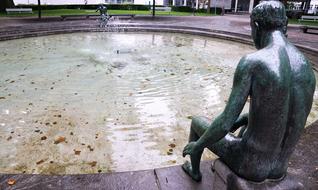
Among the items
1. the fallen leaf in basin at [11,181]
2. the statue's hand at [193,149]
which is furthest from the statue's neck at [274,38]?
the fallen leaf in basin at [11,181]

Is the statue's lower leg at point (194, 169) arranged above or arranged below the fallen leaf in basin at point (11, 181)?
above

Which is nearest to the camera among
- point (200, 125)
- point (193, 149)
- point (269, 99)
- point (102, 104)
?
point (269, 99)

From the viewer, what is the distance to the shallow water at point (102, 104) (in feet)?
12.9

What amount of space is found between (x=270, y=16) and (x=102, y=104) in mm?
4320

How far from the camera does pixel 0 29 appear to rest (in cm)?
1426

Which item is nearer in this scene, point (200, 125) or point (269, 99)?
point (269, 99)

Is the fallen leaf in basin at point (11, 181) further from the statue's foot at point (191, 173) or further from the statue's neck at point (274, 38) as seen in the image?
the statue's neck at point (274, 38)

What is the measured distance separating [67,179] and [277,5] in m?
2.41

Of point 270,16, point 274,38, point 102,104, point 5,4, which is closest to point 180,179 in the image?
point 274,38

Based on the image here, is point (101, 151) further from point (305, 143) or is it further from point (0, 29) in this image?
point (0, 29)

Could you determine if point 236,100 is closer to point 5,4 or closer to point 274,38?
point 274,38

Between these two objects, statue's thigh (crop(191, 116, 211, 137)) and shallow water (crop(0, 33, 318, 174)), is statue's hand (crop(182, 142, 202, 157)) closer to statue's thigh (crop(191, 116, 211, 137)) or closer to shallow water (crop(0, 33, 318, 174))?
statue's thigh (crop(191, 116, 211, 137))

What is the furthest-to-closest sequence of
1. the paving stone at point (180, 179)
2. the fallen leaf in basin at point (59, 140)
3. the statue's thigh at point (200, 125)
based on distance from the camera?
1. the fallen leaf in basin at point (59, 140)
2. the paving stone at point (180, 179)
3. the statue's thigh at point (200, 125)

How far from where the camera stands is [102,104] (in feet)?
18.6
